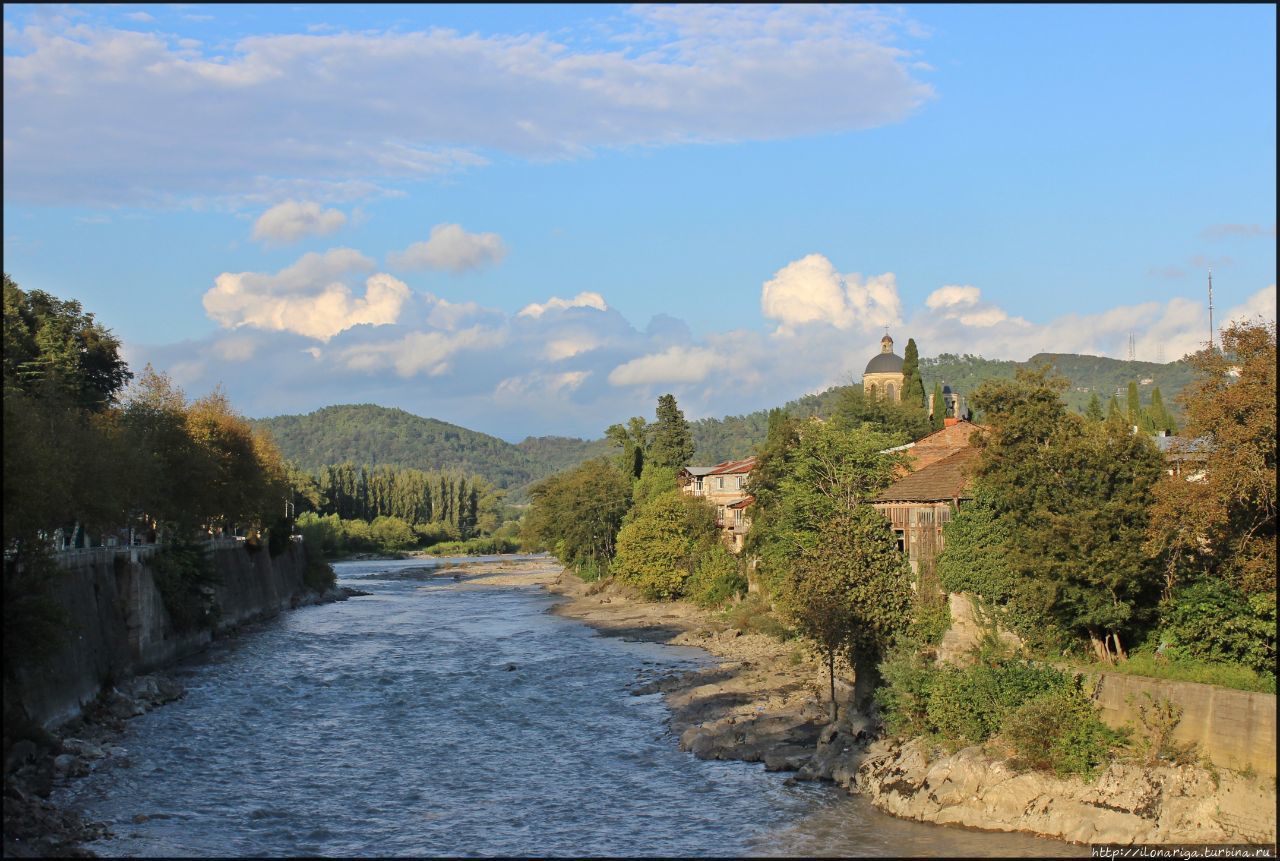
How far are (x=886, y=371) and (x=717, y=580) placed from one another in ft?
210

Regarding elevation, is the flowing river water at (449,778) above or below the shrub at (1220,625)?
below

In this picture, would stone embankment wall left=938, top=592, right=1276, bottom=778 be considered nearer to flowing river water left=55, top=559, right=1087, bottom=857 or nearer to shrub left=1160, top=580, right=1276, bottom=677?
shrub left=1160, top=580, right=1276, bottom=677

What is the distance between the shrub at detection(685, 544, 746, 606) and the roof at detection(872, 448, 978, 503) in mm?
27956

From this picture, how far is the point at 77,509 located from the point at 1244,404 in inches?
1396

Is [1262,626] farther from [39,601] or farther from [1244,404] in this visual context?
[39,601]

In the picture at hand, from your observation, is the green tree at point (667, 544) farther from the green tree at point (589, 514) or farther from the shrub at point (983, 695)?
the shrub at point (983, 695)

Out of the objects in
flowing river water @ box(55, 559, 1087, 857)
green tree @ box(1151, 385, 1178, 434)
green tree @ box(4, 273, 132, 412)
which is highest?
green tree @ box(4, 273, 132, 412)

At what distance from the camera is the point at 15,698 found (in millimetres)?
30109

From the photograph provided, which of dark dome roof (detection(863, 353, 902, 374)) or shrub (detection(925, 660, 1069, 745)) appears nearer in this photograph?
shrub (detection(925, 660, 1069, 745))

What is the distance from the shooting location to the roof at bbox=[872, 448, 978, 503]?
36.7 meters

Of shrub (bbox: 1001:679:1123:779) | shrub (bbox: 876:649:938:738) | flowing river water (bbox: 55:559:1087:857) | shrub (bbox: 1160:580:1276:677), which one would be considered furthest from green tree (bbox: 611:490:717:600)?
shrub (bbox: 1001:679:1123:779)

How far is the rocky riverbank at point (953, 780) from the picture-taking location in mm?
23125

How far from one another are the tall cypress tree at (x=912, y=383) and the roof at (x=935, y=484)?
194ft

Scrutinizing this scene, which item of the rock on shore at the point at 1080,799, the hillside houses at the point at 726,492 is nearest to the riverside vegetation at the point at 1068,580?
the rock on shore at the point at 1080,799
